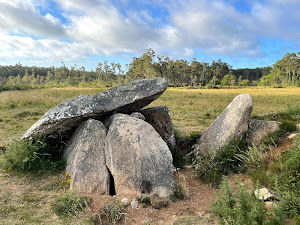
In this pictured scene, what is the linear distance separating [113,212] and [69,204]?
3.60ft

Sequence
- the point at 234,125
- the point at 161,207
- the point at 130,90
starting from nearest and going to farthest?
the point at 161,207
the point at 234,125
the point at 130,90

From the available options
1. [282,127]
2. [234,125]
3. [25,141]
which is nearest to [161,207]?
[234,125]

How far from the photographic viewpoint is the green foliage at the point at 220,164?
24.4 feet

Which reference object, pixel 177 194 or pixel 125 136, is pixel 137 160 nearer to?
pixel 125 136

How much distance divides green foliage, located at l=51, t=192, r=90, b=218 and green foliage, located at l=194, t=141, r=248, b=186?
3703 mm

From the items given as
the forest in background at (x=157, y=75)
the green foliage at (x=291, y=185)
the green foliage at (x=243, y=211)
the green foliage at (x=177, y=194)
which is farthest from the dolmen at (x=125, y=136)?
the forest in background at (x=157, y=75)

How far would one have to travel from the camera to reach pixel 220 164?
7789 mm

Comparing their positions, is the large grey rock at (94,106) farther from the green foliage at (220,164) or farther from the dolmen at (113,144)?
the green foliage at (220,164)

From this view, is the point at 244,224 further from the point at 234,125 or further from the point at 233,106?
the point at 233,106

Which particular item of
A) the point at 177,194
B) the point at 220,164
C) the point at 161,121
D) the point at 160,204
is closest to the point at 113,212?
the point at 160,204

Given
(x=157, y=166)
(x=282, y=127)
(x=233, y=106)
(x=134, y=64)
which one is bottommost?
(x=157, y=166)

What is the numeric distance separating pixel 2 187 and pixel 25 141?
1.60m

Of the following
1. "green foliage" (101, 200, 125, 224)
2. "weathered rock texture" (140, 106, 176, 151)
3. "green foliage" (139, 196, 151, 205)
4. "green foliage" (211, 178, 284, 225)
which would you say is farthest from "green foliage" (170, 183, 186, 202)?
"weathered rock texture" (140, 106, 176, 151)

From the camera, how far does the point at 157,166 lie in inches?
273
